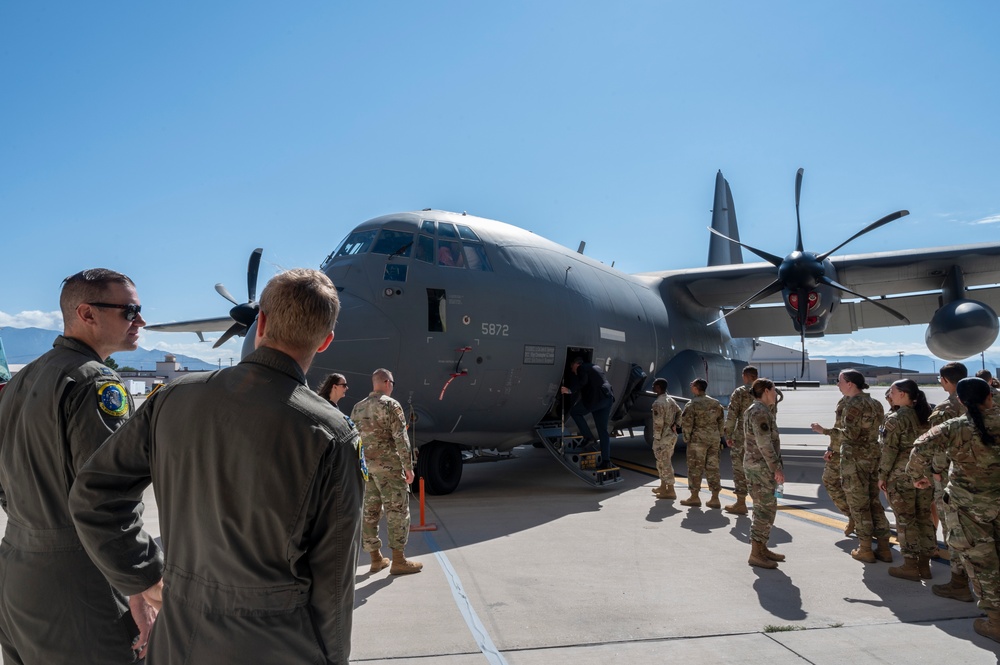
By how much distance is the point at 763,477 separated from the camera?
6.33 meters

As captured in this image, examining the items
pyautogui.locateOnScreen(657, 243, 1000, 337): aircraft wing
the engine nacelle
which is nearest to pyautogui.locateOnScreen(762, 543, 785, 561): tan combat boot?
the engine nacelle

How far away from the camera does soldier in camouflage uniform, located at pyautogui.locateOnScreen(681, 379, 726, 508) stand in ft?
30.2

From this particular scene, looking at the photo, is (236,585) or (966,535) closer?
(236,585)

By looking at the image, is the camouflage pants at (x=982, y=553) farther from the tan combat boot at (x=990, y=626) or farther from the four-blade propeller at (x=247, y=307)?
the four-blade propeller at (x=247, y=307)

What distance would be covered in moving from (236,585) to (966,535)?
4.90 metres

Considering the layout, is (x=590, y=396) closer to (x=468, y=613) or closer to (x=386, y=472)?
(x=386, y=472)

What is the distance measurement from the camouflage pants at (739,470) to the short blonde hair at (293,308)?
797 centimetres

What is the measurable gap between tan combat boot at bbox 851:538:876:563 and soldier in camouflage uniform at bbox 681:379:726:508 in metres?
2.73

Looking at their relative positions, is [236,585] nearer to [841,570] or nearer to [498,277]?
[841,570]

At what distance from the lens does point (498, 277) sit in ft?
32.4

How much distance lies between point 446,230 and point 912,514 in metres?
6.66

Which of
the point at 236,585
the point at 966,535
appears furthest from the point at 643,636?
the point at 236,585

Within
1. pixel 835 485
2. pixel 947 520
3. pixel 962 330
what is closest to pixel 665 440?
pixel 835 485

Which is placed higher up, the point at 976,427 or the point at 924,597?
the point at 976,427
